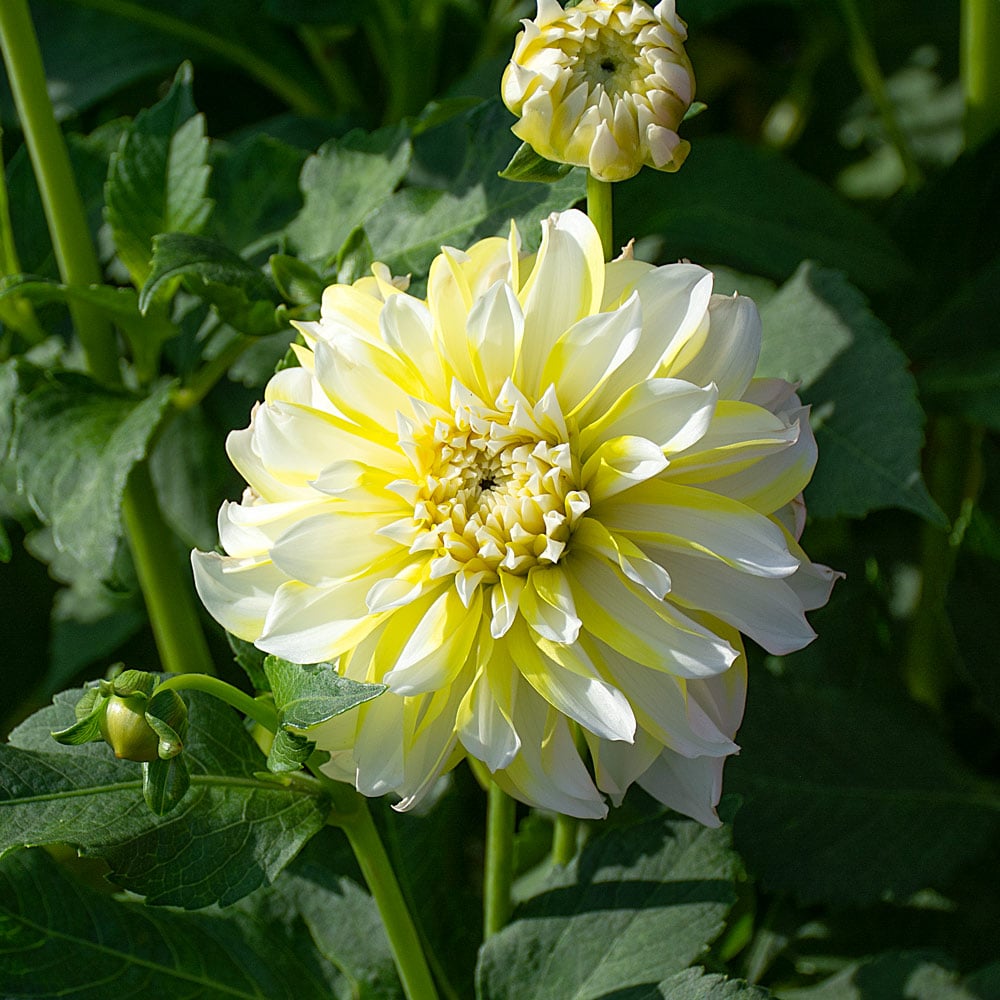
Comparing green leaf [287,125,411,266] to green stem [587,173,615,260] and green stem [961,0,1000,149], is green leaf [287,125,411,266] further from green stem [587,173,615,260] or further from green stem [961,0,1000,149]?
green stem [961,0,1000,149]

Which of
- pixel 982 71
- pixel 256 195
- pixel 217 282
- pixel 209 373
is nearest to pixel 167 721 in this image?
pixel 217 282

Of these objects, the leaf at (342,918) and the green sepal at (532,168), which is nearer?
the green sepal at (532,168)

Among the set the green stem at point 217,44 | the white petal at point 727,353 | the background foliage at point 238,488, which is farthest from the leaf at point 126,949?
the green stem at point 217,44

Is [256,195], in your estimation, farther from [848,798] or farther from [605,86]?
[848,798]

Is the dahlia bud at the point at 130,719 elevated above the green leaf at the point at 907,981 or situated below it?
above

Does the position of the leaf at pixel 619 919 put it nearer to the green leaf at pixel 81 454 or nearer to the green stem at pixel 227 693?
the green stem at pixel 227 693

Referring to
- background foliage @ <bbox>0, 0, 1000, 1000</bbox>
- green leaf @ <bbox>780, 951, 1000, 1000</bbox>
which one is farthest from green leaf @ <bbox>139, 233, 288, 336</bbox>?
green leaf @ <bbox>780, 951, 1000, 1000</bbox>
